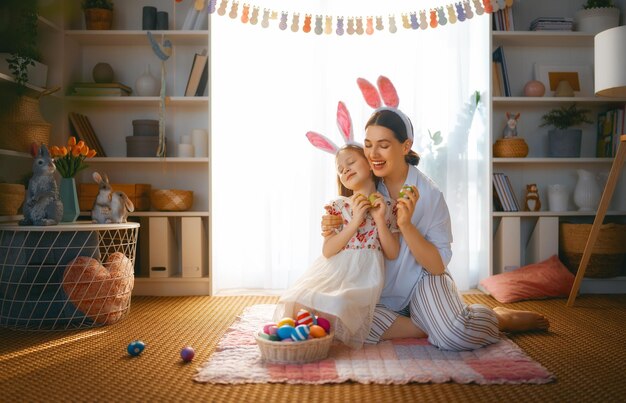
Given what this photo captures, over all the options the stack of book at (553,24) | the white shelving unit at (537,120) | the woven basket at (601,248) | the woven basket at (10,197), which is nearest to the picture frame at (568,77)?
the white shelving unit at (537,120)

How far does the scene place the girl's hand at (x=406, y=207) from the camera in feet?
6.48

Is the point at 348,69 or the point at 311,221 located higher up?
the point at 348,69

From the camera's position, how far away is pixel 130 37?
10.9 feet

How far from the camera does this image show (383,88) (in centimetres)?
223

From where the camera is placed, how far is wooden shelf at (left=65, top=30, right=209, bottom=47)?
3.23 metres

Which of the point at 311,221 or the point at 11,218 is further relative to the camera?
the point at 311,221

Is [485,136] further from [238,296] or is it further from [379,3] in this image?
[238,296]

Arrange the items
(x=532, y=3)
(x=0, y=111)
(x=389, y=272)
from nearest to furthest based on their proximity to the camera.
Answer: (x=0, y=111) < (x=389, y=272) < (x=532, y=3)

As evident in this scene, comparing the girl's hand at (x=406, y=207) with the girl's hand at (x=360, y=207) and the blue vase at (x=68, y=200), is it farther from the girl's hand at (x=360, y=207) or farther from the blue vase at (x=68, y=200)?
the blue vase at (x=68, y=200)

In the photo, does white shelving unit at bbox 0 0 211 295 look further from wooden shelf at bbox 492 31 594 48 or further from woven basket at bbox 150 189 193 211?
wooden shelf at bbox 492 31 594 48

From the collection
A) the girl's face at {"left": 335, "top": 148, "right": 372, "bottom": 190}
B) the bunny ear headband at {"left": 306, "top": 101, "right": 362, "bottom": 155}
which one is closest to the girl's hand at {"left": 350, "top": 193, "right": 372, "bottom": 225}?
the girl's face at {"left": 335, "top": 148, "right": 372, "bottom": 190}

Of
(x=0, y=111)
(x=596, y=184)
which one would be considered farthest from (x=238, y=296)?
(x=0, y=111)

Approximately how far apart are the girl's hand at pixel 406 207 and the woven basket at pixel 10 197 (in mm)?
1615

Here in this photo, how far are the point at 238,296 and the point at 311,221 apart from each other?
575 mm
